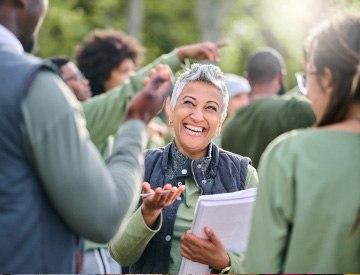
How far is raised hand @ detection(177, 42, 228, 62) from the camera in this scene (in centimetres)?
601

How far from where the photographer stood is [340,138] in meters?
3.24

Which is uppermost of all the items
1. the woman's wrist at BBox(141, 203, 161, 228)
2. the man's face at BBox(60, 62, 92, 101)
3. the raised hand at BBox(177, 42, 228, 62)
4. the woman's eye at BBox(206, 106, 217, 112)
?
the woman's eye at BBox(206, 106, 217, 112)

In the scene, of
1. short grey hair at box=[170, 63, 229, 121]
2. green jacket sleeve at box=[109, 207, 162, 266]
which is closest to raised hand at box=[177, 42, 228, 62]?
short grey hair at box=[170, 63, 229, 121]

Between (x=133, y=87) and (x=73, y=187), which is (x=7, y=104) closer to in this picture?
(x=73, y=187)

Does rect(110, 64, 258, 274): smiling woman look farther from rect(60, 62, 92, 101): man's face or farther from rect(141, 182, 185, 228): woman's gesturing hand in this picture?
rect(60, 62, 92, 101): man's face

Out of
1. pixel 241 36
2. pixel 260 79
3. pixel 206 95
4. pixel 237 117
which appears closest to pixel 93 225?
pixel 206 95

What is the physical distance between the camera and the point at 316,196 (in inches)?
125

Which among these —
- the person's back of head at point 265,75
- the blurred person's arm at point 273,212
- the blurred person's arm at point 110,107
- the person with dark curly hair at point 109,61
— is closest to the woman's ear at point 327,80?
the blurred person's arm at point 273,212

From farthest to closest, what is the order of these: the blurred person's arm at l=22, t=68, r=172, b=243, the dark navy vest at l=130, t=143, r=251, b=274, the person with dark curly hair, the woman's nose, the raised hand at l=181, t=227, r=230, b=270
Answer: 1. the person with dark curly hair
2. the woman's nose
3. the dark navy vest at l=130, t=143, r=251, b=274
4. the raised hand at l=181, t=227, r=230, b=270
5. the blurred person's arm at l=22, t=68, r=172, b=243

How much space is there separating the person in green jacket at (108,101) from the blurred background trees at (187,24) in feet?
68.1

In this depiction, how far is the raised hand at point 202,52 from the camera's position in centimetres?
601

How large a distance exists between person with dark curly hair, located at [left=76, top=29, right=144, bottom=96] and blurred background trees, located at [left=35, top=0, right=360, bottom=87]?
19618 millimetres

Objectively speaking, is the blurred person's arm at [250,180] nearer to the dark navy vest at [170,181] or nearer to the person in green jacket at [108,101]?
the dark navy vest at [170,181]

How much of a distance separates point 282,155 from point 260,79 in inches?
208
